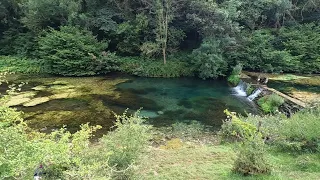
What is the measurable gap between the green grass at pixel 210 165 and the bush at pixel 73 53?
44.1 ft

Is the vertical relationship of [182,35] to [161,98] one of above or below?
above

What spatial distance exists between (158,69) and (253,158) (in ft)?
51.0

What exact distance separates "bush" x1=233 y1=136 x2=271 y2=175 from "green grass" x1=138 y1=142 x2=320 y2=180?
5.1 inches

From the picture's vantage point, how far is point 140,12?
73.7 feet

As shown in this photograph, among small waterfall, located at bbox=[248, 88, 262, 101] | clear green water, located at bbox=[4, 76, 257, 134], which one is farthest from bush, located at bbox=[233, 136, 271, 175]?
small waterfall, located at bbox=[248, 88, 262, 101]

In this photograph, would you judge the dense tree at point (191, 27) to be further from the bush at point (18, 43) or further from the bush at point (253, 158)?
the bush at point (253, 158)

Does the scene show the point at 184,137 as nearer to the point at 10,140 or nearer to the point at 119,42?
the point at 10,140

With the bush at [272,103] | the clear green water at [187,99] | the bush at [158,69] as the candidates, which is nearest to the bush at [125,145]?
the clear green water at [187,99]

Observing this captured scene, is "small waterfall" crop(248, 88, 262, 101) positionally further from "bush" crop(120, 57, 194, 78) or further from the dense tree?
"bush" crop(120, 57, 194, 78)

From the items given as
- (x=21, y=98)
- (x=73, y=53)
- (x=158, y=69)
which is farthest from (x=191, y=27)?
(x=21, y=98)

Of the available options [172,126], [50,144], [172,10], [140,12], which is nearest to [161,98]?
[172,126]

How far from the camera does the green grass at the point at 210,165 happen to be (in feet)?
21.3

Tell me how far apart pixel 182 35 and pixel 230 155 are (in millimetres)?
15278

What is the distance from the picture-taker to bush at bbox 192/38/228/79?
1917 centimetres
